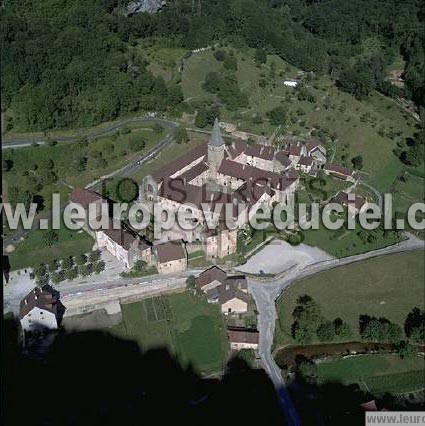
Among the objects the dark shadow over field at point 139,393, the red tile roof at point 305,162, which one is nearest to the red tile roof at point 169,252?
the dark shadow over field at point 139,393

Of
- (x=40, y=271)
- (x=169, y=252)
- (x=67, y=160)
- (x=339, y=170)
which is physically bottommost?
(x=40, y=271)

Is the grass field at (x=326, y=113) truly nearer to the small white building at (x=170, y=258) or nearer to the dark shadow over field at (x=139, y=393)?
the small white building at (x=170, y=258)

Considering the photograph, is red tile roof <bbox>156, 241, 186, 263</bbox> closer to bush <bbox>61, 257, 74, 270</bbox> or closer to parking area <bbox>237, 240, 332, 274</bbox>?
parking area <bbox>237, 240, 332, 274</bbox>

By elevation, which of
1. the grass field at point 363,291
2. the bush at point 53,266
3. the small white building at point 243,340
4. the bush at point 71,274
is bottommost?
the small white building at point 243,340

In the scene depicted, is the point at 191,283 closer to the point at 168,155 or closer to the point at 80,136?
the point at 168,155

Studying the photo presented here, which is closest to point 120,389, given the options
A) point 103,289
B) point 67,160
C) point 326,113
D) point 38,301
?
point 38,301

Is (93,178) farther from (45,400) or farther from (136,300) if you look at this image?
(45,400)
